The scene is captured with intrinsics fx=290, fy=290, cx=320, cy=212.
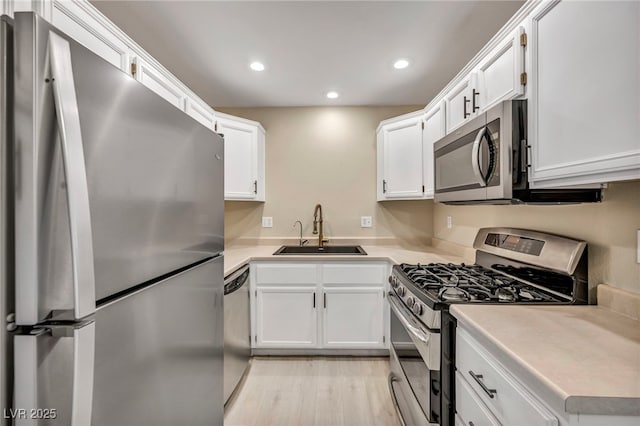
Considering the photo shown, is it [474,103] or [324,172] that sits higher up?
[474,103]

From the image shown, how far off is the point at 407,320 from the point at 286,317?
121 cm

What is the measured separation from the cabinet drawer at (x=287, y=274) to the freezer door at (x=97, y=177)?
1449 millimetres

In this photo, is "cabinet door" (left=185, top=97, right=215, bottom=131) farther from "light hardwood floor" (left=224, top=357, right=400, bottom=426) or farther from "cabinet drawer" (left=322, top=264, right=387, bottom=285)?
"light hardwood floor" (left=224, top=357, right=400, bottom=426)

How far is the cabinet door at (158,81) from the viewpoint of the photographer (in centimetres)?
155

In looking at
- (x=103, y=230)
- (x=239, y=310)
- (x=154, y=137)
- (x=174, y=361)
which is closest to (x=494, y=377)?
(x=174, y=361)

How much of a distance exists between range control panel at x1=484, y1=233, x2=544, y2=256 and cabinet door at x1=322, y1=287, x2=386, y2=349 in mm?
962

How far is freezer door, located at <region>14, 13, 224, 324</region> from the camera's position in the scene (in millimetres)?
506

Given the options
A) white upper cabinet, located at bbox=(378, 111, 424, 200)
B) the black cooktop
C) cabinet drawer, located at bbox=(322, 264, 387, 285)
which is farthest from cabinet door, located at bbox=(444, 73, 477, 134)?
cabinet drawer, located at bbox=(322, 264, 387, 285)

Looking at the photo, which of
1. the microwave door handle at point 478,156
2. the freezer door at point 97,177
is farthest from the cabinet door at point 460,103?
the freezer door at point 97,177

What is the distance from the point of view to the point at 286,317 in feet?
8.09

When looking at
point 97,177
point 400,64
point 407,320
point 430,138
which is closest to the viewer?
point 97,177

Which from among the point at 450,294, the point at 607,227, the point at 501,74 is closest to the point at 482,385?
the point at 450,294

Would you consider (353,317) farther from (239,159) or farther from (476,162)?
(239,159)

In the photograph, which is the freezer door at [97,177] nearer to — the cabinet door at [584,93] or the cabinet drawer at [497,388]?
the cabinet drawer at [497,388]
